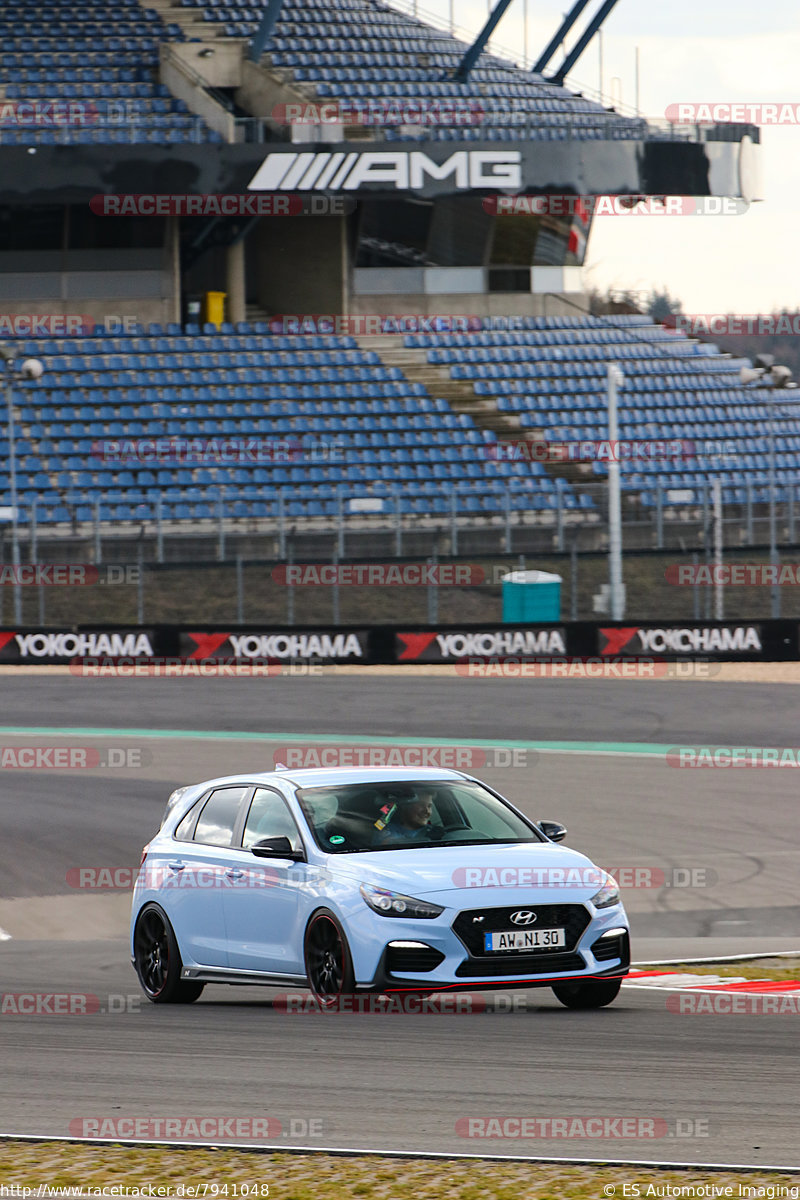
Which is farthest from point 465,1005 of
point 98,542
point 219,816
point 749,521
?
point 749,521

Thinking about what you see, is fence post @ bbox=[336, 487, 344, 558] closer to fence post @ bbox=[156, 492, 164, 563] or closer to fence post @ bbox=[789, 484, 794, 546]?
fence post @ bbox=[156, 492, 164, 563]

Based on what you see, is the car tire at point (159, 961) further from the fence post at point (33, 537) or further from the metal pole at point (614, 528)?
the fence post at point (33, 537)

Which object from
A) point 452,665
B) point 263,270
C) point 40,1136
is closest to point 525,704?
point 452,665

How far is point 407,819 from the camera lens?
28.3 ft

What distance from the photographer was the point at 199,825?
9406mm

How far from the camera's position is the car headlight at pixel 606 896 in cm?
809

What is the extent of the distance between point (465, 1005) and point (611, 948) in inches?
36.9

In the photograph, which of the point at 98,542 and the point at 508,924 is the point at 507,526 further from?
the point at 508,924

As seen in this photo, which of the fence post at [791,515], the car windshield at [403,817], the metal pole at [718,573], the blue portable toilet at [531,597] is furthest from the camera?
the fence post at [791,515]

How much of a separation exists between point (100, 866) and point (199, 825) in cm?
591

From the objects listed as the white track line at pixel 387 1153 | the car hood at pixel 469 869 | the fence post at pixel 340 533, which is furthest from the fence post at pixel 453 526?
the white track line at pixel 387 1153

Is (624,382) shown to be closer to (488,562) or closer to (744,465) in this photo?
(744,465)

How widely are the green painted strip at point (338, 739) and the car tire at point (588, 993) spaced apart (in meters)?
12.1

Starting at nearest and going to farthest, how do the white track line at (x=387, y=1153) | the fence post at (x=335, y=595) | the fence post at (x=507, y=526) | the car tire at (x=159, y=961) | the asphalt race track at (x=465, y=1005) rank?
1. the white track line at (x=387, y=1153)
2. the asphalt race track at (x=465, y=1005)
3. the car tire at (x=159, y=961)
4. the fence post at (x=335, y=595)
5. the fence post at (x=507, y=526)
